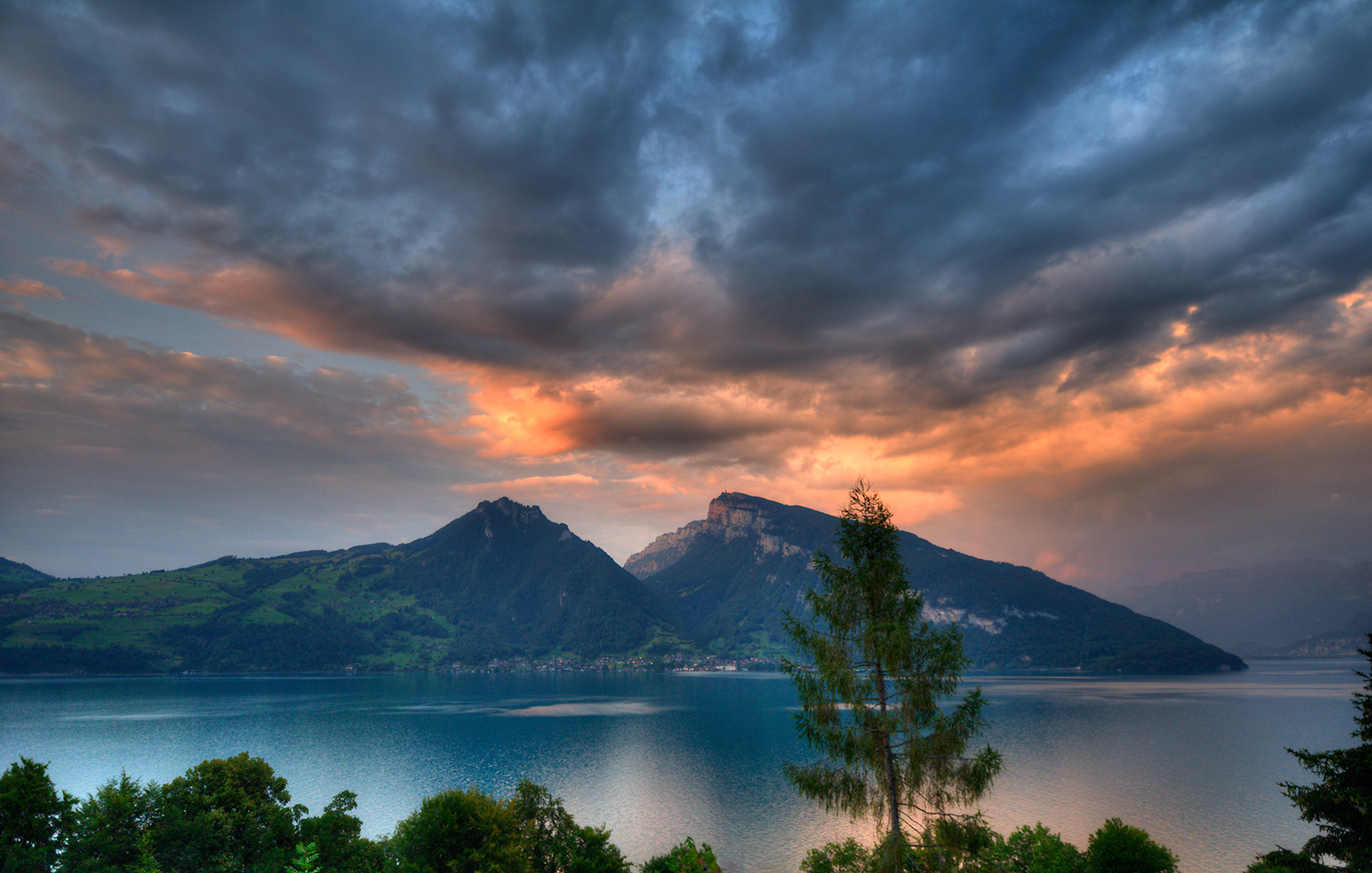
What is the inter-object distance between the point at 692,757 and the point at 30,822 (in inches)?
3758

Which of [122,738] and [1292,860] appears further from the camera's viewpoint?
[122,738]

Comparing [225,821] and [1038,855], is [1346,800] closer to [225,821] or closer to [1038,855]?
[1038,855]

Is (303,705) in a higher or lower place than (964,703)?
lower

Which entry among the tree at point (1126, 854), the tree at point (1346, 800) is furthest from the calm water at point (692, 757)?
the tree at point (1346, 800)

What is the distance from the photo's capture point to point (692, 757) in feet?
365

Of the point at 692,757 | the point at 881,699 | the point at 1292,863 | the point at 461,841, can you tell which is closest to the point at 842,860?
the point at 881,699

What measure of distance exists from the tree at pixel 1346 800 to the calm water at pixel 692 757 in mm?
44308

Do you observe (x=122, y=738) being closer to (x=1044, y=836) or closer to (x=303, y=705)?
(x=303, y=705)

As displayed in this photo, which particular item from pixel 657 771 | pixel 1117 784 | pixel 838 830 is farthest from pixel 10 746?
pixel 1117 784

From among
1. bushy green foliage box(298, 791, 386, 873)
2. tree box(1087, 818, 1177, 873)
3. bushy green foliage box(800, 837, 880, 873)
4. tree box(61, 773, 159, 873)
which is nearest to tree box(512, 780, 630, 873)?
bushy green foliage box(298, 791, 386, 873)

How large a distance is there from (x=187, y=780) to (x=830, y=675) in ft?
128

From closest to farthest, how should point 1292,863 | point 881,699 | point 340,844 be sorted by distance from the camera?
Answer: point 881,699 < point 1292,863 < point 340,844

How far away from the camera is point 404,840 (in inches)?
1416

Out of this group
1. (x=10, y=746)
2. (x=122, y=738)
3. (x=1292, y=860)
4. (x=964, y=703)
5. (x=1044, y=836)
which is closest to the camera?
(x=964, y=703)
